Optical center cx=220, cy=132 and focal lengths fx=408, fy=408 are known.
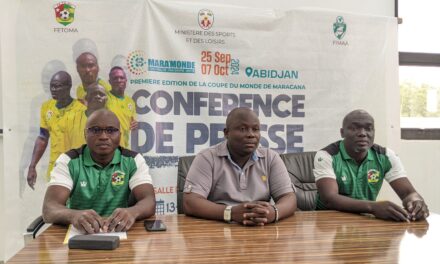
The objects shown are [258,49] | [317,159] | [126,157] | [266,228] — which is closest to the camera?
[266,228]

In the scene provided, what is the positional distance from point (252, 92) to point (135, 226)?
6.43 feet

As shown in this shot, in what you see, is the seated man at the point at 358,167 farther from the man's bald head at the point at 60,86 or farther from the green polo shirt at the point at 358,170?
the man's bald head at the point at 60,86

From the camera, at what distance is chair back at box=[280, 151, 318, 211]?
2.50 m

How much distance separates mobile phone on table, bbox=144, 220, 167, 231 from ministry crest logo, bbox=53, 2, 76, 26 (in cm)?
195

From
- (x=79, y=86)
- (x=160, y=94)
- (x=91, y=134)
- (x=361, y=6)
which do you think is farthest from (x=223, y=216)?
(x=361, y=6)

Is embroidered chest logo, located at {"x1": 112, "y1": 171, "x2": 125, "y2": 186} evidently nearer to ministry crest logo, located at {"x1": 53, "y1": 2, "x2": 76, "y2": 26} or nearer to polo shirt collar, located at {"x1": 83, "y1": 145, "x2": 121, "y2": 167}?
polo shirt collar, located at {"x1": 83, "y1": 145, "x2": 121, "y2": 167}

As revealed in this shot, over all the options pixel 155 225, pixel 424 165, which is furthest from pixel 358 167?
pixel 424 165

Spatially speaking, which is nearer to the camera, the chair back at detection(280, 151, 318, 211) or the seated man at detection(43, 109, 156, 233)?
the seated man at detection(43, 109, 156, 233)

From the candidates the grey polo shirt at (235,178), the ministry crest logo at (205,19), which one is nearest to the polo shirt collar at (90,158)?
the grey polo shirt at (235,178)

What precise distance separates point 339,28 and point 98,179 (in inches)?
99.2

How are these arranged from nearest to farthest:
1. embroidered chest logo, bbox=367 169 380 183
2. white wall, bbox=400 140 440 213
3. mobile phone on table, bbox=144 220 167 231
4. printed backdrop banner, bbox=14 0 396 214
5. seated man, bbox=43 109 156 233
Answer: mobile phone on table, bbox=144 220 167 231, seated man, bbox=43 109 156 233, embroidered chest logo, bbox=367 169 380 183, printed backdrop banner, bbox=14 0 396 214, white wall, bbox=400 140 440 213

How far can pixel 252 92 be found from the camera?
3438mm

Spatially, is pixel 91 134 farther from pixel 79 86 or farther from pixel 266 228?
pixel 79 86

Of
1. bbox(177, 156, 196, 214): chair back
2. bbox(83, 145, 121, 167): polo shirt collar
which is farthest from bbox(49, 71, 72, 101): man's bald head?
bbox(177, 156, 196, 214): chair back
